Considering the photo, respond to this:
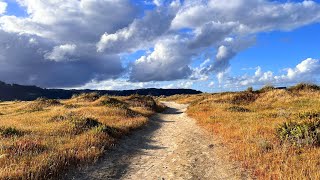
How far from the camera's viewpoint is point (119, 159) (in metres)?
15.4

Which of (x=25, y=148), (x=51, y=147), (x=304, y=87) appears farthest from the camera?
(x=304, y=87)

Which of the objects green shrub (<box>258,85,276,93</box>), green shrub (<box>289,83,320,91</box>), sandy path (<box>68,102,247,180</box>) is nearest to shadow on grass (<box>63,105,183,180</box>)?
sandy path (<box>68,102,247,180</box>)

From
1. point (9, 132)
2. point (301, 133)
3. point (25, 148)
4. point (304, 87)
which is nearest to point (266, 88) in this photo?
point (304, 87)

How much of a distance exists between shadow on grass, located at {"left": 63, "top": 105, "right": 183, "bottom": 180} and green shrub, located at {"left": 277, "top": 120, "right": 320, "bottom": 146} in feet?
19.5

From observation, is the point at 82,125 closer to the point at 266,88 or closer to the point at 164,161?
the point at 164,161

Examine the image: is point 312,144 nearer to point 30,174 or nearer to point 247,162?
point 247,162

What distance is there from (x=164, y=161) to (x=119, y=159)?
1.95m

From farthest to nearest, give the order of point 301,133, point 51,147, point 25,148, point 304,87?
point 304,87 → point 301,133 → point 51,147 → point 25,148

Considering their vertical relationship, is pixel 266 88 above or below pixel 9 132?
above

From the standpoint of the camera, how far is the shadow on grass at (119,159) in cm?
1275

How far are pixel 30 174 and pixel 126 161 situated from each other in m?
4.66

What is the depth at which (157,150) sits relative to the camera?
17.7 metres

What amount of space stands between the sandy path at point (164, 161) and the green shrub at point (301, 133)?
2894 millimetres

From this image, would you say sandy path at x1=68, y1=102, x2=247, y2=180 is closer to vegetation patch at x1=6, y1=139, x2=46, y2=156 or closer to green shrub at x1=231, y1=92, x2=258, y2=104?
vegetation patch at x1=6, y1=139, x2=46, y2=156
